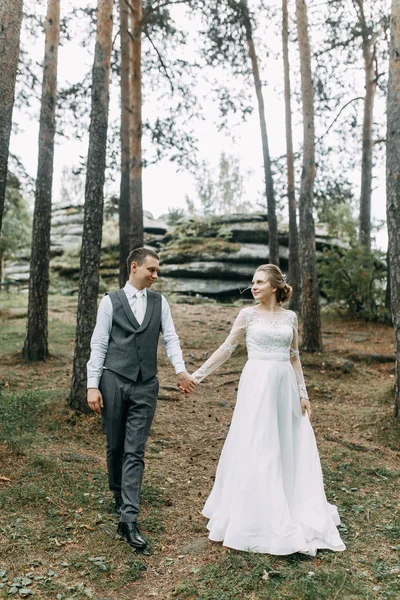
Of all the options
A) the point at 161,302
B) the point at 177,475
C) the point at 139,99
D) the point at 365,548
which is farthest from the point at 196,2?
the point at 365,548

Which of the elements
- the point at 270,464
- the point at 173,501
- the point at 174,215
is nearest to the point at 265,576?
the point at 270,464

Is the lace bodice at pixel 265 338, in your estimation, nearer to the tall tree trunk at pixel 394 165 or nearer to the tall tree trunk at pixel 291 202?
the tall tree trunk at pixel 394 165

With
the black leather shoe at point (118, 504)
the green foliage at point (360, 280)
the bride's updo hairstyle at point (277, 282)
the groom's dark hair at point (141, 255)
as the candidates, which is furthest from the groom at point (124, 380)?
the green foliage at point (360, 280)

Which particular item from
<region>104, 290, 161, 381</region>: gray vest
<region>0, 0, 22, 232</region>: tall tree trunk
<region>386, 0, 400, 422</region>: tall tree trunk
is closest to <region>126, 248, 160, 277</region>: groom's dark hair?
<region>104, 290, 161, 381</region>: gray vest

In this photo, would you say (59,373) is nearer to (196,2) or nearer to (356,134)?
(196,2)

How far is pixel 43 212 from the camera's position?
1146 centimetres

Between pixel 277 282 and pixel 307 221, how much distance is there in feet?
24.1

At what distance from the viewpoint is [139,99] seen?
13.3m

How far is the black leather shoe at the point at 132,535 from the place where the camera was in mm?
4590

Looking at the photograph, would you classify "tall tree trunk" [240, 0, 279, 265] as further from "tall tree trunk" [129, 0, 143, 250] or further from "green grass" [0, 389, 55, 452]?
"green grass" [0, 389, 55, 452]

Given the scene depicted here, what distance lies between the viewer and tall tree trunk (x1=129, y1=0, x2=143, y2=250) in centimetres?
1319

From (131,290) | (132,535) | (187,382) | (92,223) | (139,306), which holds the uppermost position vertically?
(92,223)

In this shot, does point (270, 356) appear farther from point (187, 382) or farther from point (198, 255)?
point (198, 255)

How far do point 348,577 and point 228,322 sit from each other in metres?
13.1
